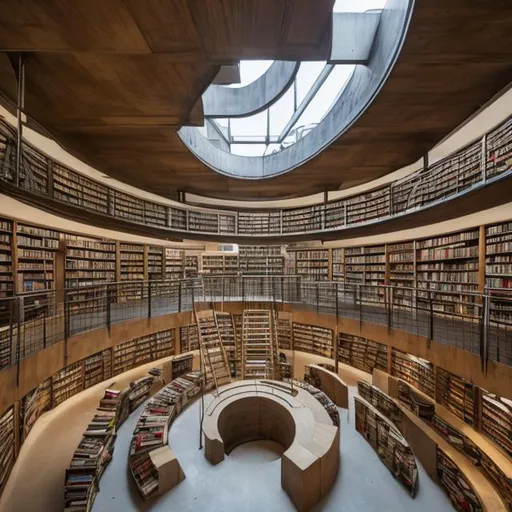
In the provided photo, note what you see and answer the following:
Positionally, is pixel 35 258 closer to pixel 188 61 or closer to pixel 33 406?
pixel 33 406

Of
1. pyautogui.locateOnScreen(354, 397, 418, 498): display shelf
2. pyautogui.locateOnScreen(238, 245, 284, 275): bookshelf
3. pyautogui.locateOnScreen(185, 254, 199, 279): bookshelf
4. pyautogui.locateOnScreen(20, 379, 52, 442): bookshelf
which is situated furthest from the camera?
pyautogui.locateOnScreen(238, 245, 284, 275): bookshelf

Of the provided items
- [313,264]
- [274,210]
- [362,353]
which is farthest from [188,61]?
[362,353]

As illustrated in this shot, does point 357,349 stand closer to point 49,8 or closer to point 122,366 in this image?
point 122,366

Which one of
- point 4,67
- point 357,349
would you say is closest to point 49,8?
point 4,67

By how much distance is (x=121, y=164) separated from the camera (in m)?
6.76

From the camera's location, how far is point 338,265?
26.2ft

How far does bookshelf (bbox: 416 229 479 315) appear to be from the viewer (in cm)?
475

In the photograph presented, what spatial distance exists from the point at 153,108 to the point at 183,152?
165 centimetres

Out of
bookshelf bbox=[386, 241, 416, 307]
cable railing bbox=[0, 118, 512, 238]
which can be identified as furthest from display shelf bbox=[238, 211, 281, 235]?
bookshelf bbox=[386, 241, 416, 307]

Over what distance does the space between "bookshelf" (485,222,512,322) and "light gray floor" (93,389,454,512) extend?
275 centimetres

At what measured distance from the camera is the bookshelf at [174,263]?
8.55 meters

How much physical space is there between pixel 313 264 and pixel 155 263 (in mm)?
4932

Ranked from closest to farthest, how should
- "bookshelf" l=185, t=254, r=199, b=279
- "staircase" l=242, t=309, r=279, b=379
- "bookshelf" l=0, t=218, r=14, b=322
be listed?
"bookshelf" l=0, t=218, r=14, b=322 < "staircase" l=242, t=309, r=279, b=379 < "bookshelf" l=185, t=254, r=199, b=279

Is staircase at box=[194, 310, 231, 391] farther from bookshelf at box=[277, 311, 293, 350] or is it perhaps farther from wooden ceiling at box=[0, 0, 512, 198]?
wooden ceiling at box=[0, 0, 512, 198]
